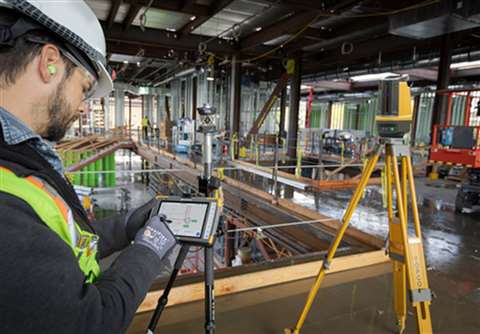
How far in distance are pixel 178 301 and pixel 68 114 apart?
1.67 metres

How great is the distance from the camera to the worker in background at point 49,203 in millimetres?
581

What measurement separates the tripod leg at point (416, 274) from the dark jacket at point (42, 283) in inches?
54.3

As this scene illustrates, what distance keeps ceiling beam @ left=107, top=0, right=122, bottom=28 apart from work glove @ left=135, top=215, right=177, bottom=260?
6153mm

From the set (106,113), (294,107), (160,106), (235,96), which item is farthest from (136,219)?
(160,106)

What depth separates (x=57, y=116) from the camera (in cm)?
80

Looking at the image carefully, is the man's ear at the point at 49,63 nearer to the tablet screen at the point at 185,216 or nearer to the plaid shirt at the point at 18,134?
the plaid shirt at the point at 18,134

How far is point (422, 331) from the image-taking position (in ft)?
5.25

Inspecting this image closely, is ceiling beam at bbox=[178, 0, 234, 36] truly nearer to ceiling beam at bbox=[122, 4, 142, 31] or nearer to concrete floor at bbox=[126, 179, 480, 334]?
ceiling beam at bbox=[122, 4, 142, 31]

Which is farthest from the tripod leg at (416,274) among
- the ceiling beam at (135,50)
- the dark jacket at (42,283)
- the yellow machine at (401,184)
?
the ceiling beam at (135,50)

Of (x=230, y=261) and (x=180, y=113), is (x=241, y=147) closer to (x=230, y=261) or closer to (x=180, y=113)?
(x=230, y=261)

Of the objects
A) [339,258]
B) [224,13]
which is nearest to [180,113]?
[224,13]

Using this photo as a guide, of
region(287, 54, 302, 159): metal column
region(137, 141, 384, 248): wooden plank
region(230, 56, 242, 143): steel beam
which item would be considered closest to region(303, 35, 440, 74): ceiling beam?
region(287, 54, 302, 159): metal column

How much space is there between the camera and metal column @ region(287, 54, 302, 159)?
9.46 m

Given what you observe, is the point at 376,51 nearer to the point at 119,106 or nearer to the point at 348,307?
the point at 348,307
